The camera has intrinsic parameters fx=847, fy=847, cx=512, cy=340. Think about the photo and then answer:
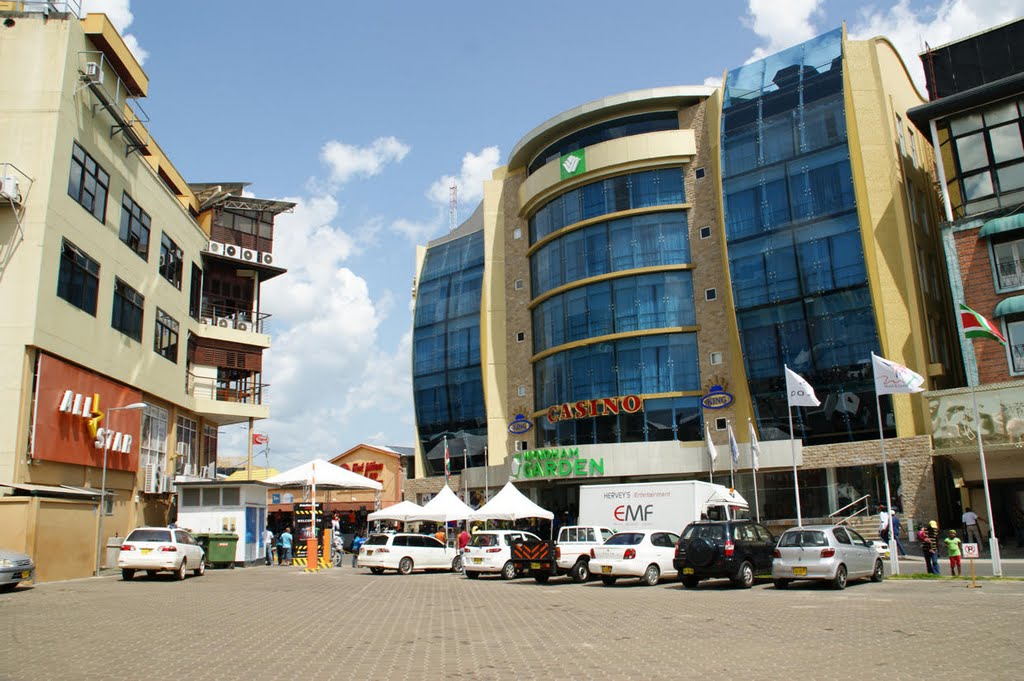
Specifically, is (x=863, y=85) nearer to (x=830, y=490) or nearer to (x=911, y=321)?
(x=911, y=321)

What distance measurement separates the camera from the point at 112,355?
109ft

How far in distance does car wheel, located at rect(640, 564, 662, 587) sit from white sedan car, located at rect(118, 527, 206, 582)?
45.5 feet

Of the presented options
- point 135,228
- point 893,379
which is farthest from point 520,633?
point 135,228

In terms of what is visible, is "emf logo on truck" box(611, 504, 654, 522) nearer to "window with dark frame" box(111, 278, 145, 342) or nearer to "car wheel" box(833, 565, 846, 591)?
"car wheel" box(833, 565, 846, 591)

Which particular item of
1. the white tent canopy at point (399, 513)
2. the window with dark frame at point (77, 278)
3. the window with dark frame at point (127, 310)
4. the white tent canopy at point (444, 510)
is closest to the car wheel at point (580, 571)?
the white tent canopy at point (444, 510)

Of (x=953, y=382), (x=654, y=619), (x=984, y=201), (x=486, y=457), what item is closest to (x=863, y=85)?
(x=984, y=201)

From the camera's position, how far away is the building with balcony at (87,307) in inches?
1055

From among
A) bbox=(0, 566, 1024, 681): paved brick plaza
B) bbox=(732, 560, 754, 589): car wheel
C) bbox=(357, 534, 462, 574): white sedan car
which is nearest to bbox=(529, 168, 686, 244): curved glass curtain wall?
bbox=(357, 534, 462, 574): white sedan car

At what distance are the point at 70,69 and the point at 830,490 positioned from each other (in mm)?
34249

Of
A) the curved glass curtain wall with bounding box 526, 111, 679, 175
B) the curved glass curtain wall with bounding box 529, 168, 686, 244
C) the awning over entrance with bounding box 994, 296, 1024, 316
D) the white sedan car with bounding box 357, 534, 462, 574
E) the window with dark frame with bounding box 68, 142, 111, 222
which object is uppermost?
the curved glass curtain wall with bounding box 526, 111, 679, 175

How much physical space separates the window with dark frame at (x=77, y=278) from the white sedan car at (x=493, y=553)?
16546mm

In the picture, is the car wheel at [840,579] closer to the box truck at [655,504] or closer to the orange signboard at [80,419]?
the box truck at [655,504]

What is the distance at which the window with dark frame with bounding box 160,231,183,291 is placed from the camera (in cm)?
4006

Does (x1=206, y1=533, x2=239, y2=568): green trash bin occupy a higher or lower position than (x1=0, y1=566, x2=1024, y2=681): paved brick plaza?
higher
